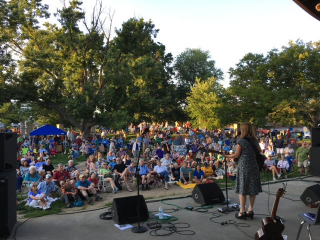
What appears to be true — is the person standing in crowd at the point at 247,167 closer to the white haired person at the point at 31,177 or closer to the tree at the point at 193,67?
the white haired person at the point at 31,177

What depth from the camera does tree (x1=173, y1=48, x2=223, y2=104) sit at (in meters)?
48.0

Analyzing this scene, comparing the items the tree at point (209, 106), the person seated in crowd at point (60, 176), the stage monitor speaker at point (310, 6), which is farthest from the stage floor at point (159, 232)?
the tree at point (209, 106)

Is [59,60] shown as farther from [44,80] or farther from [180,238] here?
[180,238]

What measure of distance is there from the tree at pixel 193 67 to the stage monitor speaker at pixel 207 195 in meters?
39.7

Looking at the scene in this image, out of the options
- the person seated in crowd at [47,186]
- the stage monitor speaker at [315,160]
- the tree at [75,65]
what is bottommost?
the person seated in crowd at [47,186]

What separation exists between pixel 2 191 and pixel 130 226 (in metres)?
2.29

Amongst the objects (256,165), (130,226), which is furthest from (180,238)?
(256,165)

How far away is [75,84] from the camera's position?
24797 mm

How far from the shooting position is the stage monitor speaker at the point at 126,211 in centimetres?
546

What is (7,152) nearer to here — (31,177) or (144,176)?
(31,177)

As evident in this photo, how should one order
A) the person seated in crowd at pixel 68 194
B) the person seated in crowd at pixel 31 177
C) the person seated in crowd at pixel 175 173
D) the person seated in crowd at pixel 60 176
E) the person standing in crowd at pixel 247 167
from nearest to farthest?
1. the person standing in crowd at pixel 247 167
2. the person seated in crowd at pixel 68 194
3. the person seated in crowd at pixel 31 177
4. the person seated in crowd at pixel 60 176
5. the person seated in crowd at pixel 175 173

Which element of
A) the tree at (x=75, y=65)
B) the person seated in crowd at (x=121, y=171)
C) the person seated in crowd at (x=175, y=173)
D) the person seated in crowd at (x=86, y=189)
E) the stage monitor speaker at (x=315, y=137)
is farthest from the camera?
the tree at (x=75, y=65)

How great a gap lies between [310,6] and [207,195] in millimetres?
4579

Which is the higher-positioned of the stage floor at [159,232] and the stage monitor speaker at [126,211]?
the stage monitor speaker at [126,211]
